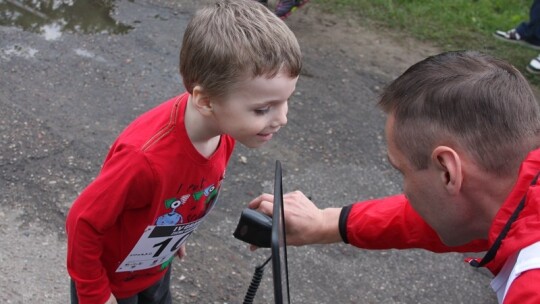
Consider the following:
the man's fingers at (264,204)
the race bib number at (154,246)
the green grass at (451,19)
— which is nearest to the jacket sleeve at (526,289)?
the man's fingers at (264,204)

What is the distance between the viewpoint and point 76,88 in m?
4.40

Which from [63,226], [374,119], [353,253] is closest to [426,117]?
[353,253]

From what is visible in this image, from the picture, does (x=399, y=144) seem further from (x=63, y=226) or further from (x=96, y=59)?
(x=96, y=59)

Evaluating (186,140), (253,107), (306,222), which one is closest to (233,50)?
(253,107)

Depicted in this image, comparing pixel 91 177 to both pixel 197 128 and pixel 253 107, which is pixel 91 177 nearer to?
pixel 197 128

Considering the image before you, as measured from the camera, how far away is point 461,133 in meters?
1.62

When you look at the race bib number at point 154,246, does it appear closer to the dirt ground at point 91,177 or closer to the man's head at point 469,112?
the man's head at point 469,112

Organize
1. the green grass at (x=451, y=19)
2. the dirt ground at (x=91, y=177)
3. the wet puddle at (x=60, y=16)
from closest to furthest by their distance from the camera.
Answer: the dirt ground at (x=91, y=177)
the wet puddle at (x=60, y=16)
the green grass at (x=451, y=19)

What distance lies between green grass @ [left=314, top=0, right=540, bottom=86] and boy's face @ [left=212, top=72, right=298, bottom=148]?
13.3 ft

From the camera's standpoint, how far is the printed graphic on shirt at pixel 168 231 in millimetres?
1970

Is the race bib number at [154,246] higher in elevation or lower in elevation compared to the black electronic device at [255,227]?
lower

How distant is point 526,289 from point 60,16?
15.6 ft

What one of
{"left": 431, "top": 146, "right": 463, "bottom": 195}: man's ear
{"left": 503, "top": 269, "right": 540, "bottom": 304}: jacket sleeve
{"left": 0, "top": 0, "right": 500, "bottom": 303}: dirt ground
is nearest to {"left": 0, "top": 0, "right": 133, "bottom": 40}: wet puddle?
{"left": 0, "top": 0, "right": 500, "bottom": 303}: dirt ground

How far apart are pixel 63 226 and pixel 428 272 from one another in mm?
1790
